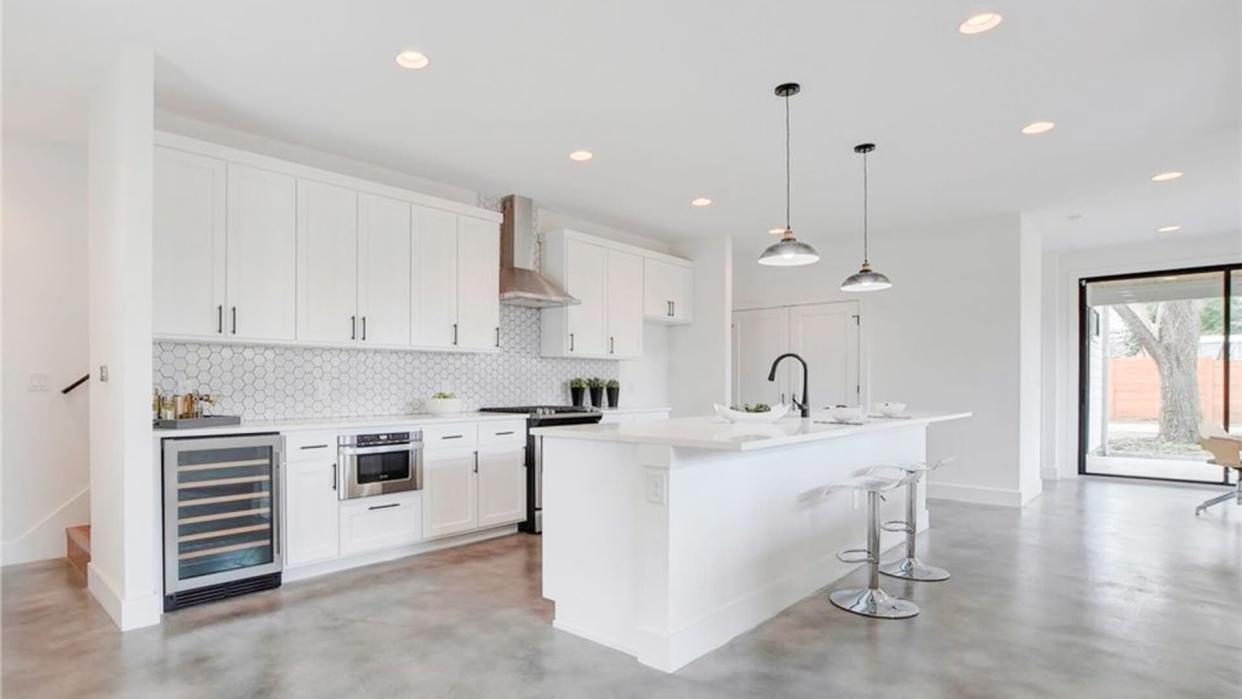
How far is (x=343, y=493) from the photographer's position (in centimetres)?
401

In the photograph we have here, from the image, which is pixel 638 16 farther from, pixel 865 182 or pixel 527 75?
pixel 865 182

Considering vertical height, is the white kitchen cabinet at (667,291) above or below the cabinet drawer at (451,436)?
above

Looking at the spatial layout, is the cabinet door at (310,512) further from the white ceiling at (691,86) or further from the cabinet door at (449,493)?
the white ceiling at (691,86)

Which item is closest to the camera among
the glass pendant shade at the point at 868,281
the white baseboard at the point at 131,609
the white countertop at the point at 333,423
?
the white baseboard at the point at 131,609

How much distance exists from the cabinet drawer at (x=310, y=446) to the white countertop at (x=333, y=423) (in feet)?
0.13

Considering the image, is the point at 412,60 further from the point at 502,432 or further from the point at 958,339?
the point at 958,339

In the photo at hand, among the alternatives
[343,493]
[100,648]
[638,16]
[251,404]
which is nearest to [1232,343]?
[638,16]

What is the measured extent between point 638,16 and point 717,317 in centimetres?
462

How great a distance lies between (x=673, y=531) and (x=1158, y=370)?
7.77 meters

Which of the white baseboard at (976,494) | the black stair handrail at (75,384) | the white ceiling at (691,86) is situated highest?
the white ceiling at (691,86)

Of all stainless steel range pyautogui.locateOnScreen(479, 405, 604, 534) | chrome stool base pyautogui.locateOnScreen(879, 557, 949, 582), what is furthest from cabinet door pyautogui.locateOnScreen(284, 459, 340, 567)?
chrome stool base pyautogui.locateOnScreen(879, 557, 949, 582)

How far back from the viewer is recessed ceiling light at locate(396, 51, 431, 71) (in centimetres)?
317

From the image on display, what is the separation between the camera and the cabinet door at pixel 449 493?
4406 millimetres

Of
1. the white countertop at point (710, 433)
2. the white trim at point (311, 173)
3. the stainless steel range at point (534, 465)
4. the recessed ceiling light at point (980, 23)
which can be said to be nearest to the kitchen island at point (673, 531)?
the white countertop at point (710, 433)
